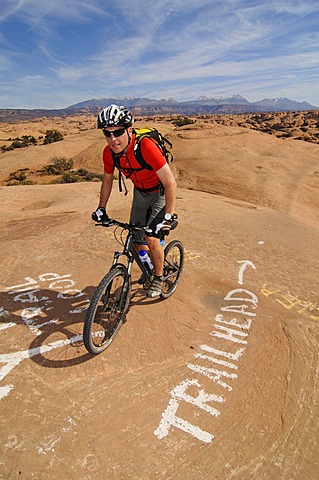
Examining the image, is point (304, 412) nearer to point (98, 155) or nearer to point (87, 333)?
point (87, 333)

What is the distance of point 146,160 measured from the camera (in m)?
3.44

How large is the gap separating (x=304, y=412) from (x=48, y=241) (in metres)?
5.51

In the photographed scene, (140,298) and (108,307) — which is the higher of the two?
(108,307)

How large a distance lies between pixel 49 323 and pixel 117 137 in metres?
2.38

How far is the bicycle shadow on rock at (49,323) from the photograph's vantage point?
3.35m

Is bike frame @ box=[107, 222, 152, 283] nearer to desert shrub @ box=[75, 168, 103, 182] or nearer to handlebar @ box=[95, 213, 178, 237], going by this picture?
handlebar @ box=[95, 213, 178, 237]

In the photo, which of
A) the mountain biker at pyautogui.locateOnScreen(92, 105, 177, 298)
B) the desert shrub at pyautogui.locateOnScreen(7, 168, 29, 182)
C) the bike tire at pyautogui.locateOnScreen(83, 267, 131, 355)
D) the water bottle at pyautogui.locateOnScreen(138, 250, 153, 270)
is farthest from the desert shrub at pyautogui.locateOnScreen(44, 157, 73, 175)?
the bike tire at pyautogui.locateOnScreen(83, 267, 131, 355)

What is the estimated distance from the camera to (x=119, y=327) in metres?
3.73

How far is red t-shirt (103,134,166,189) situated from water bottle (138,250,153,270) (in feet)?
2.73

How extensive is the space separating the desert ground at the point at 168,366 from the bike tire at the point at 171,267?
140 mm

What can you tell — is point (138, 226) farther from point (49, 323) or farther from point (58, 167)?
point (58, 167)

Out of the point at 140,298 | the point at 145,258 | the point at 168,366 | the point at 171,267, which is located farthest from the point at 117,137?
the point at 168,366

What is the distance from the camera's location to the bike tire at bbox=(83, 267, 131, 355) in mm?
3279

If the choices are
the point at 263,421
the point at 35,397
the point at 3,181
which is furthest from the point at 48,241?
the point at 3,181
